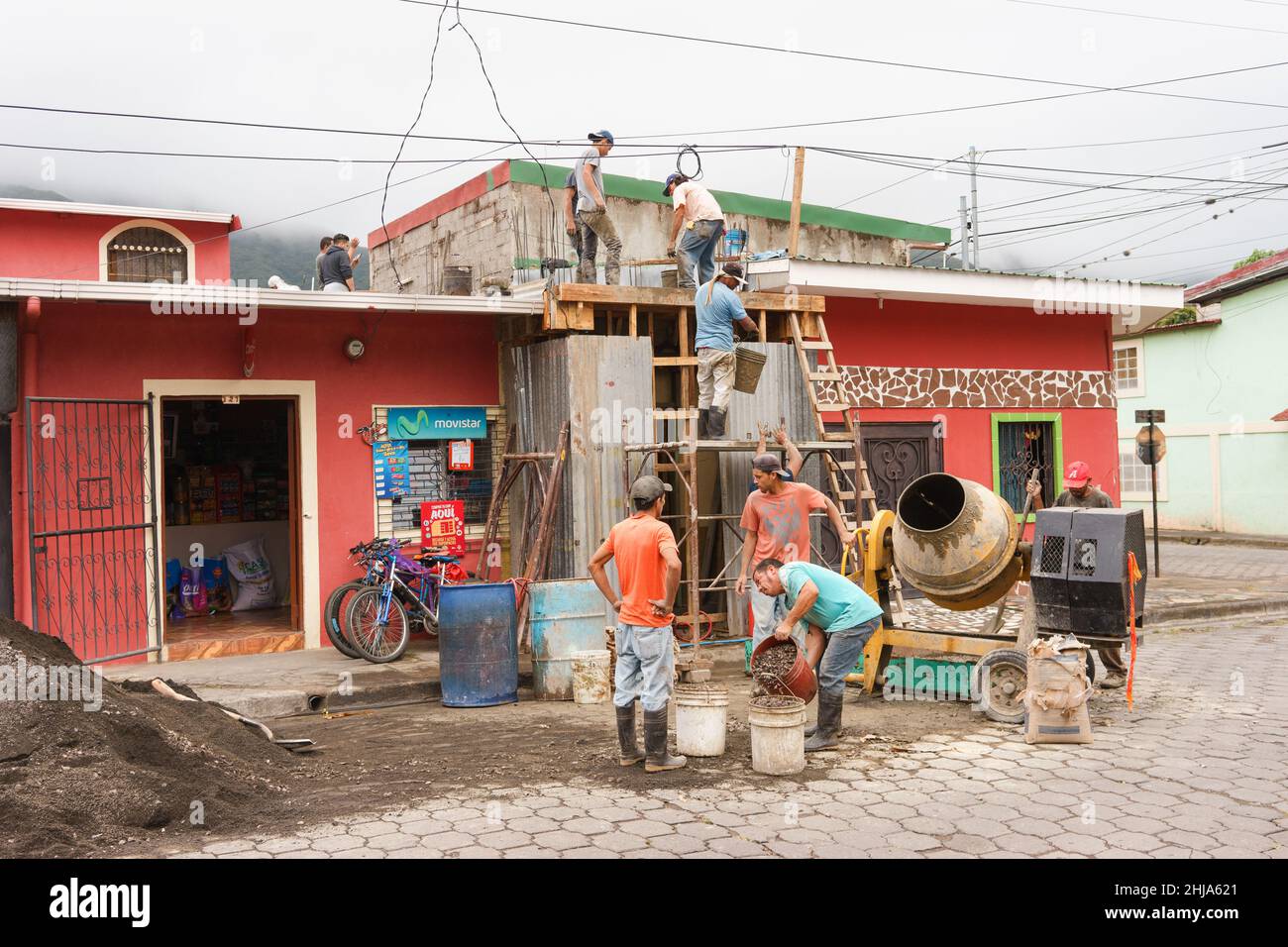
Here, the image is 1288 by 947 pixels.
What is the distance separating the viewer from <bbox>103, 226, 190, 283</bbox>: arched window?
58.9 ft

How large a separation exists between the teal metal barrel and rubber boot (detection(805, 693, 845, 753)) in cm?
288

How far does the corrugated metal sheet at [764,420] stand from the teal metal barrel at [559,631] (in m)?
2.51

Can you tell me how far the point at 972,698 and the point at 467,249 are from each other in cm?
1092

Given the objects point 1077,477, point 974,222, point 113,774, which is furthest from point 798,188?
point 974,222

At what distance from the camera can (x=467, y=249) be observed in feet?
55.5

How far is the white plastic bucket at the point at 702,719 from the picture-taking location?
743 centimetres

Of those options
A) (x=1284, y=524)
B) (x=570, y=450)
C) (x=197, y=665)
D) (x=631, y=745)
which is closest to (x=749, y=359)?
(x=570, y=450)

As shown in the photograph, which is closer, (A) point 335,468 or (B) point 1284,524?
(A) point 335,468

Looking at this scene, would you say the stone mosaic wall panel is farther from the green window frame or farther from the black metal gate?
the black metal gate

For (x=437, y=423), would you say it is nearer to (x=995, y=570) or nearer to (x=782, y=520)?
(x=782, y=520)

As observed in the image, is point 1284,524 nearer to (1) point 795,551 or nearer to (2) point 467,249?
(2) point 467,249

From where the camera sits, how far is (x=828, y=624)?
777 cm

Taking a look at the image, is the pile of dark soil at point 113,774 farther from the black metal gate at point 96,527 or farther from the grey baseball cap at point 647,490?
the black metal gate at point 96,527

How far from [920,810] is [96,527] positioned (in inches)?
320
